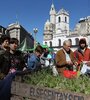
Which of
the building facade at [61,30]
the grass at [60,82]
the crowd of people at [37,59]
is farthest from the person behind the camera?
the building facade at [61,30]

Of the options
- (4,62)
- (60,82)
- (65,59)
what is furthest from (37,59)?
(60,82)

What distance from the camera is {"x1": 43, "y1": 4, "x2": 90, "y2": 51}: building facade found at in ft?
413

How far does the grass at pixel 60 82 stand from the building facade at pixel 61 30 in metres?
111

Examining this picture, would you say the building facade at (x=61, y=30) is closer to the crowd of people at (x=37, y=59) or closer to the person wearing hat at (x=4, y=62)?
the crowd of people at (x=37, y=59)

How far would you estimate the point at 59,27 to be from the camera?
147 meters

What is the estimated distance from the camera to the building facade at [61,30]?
125875 mm

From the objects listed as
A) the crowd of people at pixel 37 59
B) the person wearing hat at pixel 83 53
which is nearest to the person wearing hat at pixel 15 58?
the crowd of people at pixel 37 59

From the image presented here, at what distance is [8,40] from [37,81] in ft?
5.78

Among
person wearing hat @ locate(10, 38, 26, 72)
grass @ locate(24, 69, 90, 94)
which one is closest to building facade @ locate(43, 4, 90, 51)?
person wearing hat @ locate(10, 38, 26, 72)

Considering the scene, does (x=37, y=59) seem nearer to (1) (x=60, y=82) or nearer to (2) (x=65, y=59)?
(2) (x=65, y=59)

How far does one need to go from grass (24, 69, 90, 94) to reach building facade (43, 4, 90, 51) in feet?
366

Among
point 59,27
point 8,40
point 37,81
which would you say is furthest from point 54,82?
point 59,27

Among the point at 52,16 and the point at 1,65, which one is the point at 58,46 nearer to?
the point at 52,16

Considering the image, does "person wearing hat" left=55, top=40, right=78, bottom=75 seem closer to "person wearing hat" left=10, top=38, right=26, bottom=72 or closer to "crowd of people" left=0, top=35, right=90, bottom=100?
"crowd of people" left=0, top=35, right=90, bottom=100
